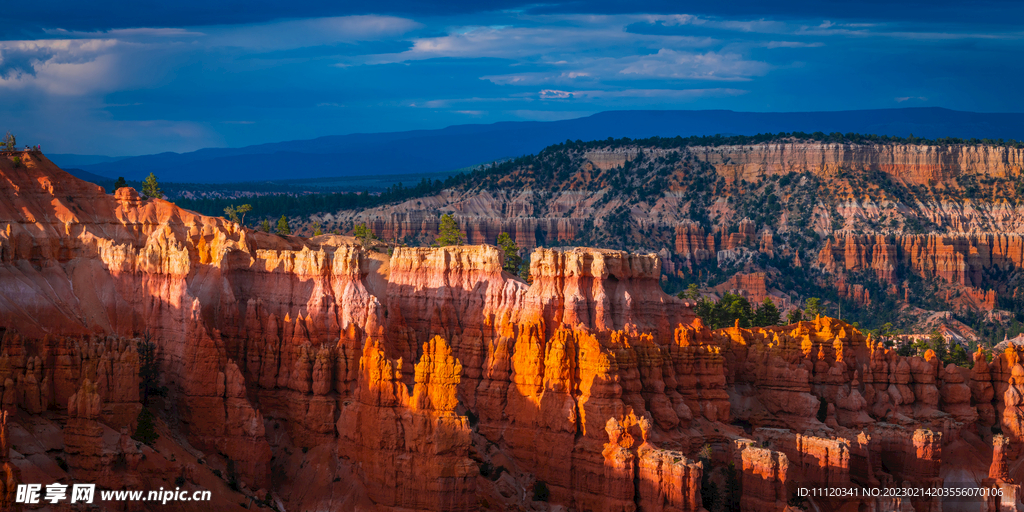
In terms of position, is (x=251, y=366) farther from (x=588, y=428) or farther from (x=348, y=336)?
(x=588, y=428)

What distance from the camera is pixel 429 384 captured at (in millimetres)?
71125

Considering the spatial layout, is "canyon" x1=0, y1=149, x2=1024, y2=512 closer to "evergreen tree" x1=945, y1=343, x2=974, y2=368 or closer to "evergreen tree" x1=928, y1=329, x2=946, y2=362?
"evergreen tree" x1=945, y1=343, x2=974, y2=368

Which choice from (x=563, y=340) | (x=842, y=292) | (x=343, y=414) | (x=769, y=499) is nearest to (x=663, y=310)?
(x=563, y=340)

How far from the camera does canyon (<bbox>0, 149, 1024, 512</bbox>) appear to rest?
70.8 metres

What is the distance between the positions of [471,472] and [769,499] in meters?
18.8

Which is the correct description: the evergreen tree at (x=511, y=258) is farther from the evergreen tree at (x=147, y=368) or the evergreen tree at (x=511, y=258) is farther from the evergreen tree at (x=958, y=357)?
the evergreen tree at (x=147, y=368)

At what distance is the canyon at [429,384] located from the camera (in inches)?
2785

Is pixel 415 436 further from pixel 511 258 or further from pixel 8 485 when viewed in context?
pixel 511 258

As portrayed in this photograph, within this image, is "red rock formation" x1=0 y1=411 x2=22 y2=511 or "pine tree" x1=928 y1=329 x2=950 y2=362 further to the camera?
"pine tree" x1=928 y1=329 x2=950 y2=362

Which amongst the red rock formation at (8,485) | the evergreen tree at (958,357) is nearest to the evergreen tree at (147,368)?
the red rock formation at (8,485)

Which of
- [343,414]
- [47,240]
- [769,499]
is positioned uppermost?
[47,240]

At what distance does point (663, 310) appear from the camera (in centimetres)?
9062

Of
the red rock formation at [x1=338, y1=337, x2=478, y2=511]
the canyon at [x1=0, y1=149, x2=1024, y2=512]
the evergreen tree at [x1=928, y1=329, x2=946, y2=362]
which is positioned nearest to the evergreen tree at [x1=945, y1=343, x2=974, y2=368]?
the evergreen tree at [x1=928, y1=329, x2=946, y2=362]

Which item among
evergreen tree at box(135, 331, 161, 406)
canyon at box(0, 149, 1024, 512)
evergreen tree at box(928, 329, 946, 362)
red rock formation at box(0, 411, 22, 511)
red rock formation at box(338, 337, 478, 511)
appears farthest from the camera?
evergreen tree at box(928, 329, 946, 362)
